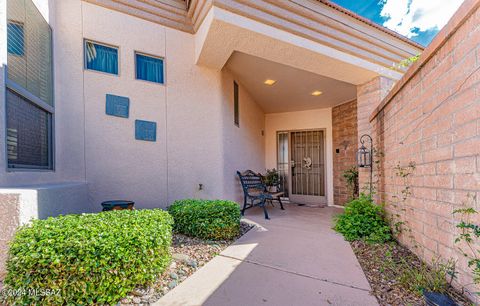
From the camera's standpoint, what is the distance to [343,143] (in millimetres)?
5957

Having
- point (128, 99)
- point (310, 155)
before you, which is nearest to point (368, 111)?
point (310, 155)

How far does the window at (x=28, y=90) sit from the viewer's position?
2338 mm

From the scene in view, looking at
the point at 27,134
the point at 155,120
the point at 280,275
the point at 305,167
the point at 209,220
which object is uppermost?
the point at 155,120

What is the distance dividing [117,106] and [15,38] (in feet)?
4.42

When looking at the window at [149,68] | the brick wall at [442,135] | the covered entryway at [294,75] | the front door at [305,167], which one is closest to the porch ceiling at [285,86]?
the covered entryway at [294,75]

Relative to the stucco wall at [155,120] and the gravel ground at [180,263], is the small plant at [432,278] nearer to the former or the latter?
the gravel ground at [180,263]

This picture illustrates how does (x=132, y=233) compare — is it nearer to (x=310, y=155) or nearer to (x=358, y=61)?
(x=358, y=61)

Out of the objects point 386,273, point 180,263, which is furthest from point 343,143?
point 180,263

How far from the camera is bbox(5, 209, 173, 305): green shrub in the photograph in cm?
142

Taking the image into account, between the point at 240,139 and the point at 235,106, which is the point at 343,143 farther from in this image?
the point at 235,106

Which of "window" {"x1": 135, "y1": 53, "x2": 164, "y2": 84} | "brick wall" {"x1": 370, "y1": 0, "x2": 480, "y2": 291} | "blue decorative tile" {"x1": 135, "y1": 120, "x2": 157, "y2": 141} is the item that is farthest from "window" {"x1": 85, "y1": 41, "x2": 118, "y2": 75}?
"brick wall" {"x1": 370, "y1": 0, "x2": 480, "y2": 291}

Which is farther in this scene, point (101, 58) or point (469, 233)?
point (101, 58)

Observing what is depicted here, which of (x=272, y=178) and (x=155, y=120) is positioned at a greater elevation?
(x=155, y=120)

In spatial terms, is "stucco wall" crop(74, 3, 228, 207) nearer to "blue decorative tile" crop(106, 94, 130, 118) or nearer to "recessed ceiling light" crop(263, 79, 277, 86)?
"blue decorative tile" crop(106, 94, 130, 118)
